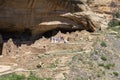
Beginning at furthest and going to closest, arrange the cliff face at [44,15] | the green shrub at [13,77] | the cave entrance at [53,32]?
the cave entrance at [53,32] < the cliff face at [44,15] < the green shrub at [13,77]

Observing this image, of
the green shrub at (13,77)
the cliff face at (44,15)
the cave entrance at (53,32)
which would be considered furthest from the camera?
the cave entrance at (53,32)

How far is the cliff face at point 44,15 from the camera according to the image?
29.3 metres

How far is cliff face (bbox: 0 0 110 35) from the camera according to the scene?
29.3 meters

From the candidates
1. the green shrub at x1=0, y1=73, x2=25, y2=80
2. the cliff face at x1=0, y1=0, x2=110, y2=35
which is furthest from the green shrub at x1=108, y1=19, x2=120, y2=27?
the green shrub at x1=0, y1=73, x2=25, y2=80

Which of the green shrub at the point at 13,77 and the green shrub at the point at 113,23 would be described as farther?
the green shrub at the point at 113,23

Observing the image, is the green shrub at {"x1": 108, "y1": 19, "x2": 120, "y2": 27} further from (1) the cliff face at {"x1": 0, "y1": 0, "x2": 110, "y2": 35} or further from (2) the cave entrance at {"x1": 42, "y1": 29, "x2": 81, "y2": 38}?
(2) the cave entrance at {"x1": 42, "y1": 29, "x2": 81, "y2": 38}

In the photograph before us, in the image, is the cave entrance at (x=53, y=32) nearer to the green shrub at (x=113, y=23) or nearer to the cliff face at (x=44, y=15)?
the cliff face at (x=44, y=15)

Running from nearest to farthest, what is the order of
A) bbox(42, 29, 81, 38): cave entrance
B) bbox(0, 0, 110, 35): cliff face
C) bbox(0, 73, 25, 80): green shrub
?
bbox(0, 73, 25, 80): green shrub → bbox(0, 0, 110, 35): cliff face → bbox(42, 29, 81, 38): cave entrance

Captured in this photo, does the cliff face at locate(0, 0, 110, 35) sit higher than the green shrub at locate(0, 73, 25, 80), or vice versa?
the cliff face at locate(0, 0, 110, 35)

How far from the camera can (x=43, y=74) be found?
2081 cm

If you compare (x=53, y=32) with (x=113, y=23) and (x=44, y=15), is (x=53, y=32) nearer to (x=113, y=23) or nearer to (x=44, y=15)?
(x=44, y=15)

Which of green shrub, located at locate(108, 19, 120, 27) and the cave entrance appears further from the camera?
the cave entrance

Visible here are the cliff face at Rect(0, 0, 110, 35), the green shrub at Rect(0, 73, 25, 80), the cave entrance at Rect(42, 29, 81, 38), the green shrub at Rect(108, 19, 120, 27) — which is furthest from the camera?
the cave entrance at Rect(42, 29, 81, 38)

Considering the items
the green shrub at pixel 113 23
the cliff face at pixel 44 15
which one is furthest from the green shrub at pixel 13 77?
the green shrub at pixel 113 23
